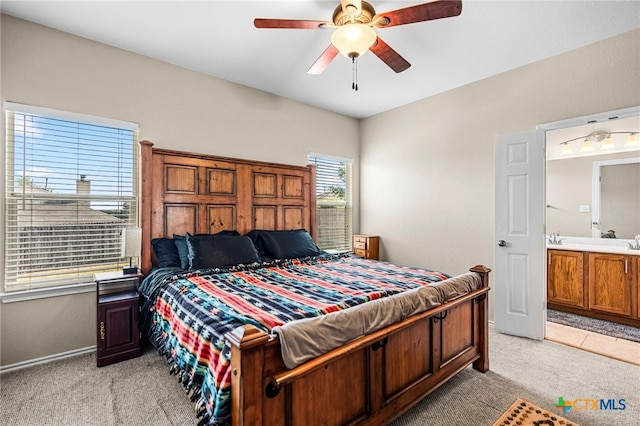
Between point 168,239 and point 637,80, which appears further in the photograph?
point 168,239

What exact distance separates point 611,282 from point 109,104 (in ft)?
19.1

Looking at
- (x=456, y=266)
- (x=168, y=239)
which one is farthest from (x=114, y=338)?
(x=456, y=266)

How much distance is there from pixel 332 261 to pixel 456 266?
1.72 metres

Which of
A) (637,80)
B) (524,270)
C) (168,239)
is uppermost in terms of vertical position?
(637,80)

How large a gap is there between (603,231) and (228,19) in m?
5.39

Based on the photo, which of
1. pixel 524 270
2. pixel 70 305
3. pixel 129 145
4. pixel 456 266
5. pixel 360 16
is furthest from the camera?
pixel 456 266

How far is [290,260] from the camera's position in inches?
127

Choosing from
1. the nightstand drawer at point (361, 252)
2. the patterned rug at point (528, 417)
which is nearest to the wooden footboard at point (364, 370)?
the patterned rug at point (528, 417)

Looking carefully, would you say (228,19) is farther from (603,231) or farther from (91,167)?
(603,231)

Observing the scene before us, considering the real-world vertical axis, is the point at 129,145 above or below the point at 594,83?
below

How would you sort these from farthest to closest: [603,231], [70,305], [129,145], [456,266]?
[603,231], [456,266], [129,145], [70,305]

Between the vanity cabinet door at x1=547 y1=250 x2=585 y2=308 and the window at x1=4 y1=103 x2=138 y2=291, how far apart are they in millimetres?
5173

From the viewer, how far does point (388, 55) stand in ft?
7.70

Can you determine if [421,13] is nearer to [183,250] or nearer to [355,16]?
[355,16]
